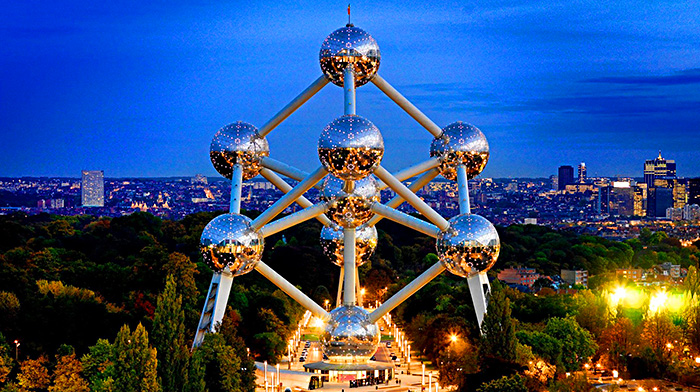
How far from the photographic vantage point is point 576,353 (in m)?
43.6

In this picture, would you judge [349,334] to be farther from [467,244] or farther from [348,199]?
[467,244]

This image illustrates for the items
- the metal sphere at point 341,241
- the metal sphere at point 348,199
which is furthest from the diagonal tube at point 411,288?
the metal sphere at point 341,241

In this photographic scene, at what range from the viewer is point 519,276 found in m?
94.6

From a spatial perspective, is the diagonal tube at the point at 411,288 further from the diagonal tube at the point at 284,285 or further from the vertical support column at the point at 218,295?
the vertical support column at the point at 218,295

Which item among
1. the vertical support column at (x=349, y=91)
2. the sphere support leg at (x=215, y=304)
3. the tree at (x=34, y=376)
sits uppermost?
the vertical support column at (x=349, y=91)

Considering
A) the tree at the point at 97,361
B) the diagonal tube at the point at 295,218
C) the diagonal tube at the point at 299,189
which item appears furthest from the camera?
the tree at the point at 97,361

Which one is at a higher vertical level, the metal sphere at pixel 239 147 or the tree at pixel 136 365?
the metal sphere at pixel 239 147

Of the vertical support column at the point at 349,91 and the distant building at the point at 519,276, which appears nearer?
the vertical support column at the point at 349,91

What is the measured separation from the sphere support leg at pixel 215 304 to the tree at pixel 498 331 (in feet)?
24.4

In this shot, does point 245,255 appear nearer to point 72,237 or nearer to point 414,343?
point 414,343

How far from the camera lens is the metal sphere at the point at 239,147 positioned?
113ft

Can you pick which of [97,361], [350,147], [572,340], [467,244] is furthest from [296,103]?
[572,340]

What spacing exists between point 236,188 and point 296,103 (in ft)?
9.95

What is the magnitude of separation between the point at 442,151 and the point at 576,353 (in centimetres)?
1311
